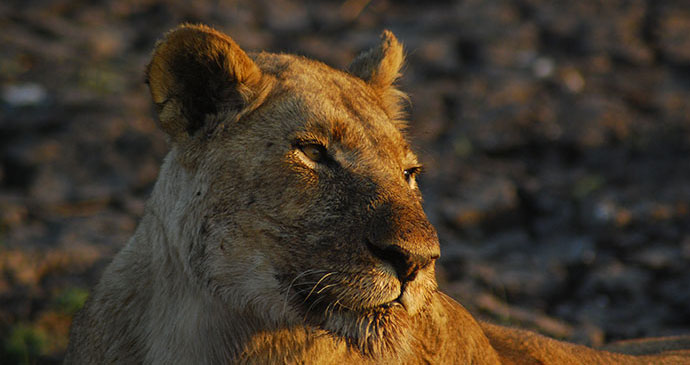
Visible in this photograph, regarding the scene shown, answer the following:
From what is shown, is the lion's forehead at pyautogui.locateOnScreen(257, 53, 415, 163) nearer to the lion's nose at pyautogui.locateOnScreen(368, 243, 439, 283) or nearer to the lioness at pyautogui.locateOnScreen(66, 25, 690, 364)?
the lioness at pyautogui.locateOnScreen(66, 25, 690, 364)

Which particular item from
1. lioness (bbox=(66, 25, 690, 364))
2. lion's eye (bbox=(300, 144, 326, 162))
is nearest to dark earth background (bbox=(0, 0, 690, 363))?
lioness (bbox=(66, 25, 690, 364))

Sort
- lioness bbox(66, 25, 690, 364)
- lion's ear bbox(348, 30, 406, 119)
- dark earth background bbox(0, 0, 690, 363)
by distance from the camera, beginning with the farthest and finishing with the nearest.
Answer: dark earth background bbox(0, 0, 690, 363), lion's ear bbox(348, 30, 406, 119), lioness bbox(66, 25, 690, 364)

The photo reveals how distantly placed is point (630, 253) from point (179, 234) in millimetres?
4185

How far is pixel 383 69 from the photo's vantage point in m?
3.59

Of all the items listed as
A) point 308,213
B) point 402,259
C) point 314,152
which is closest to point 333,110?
point 314,152

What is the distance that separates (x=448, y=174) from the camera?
7141mm

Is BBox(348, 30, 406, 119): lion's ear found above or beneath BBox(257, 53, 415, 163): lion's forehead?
above

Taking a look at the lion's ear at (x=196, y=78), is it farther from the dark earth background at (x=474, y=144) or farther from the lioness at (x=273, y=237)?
the dark earth background at (x=474, y=144)

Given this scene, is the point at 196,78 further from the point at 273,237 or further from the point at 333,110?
the point at 273,237

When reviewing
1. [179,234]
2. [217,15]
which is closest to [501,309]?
[179,234]

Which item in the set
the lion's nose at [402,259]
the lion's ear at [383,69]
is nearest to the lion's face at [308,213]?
the lion's nose at [402,259]

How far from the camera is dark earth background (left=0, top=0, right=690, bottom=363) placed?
17.5 feet

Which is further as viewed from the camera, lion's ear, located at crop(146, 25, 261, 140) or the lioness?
lion's ear, located at crop(146, 25, 261, 140)

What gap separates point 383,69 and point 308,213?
1.20 m
